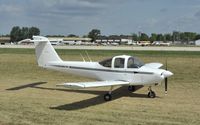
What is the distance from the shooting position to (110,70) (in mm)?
15781

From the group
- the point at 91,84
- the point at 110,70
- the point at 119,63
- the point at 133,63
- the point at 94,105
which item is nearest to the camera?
the point at 94,105

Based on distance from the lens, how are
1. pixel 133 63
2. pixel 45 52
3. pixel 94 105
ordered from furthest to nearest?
pixel 45 52 → pixel 133 63 → pixel 94 105

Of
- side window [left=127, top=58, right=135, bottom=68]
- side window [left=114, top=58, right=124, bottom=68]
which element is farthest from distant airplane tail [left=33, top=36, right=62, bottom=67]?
side window [left=127, top=58, right=135, bottom=68]

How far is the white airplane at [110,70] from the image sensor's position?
48.1 ft

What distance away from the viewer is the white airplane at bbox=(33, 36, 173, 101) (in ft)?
48.1

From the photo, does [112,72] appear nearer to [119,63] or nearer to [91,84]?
[119,63]

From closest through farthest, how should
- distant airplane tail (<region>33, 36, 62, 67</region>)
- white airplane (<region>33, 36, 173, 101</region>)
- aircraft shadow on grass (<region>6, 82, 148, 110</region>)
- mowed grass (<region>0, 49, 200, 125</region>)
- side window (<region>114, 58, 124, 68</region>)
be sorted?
mowed grass (<region>0, 49, 200, 125</region>), aircraft shadow on grass (<region>6, 82, 148, 110</region>), white airplane (<region>33, 36, 173, 101</region>), side window (<region>114, 58, 124, 68</region>), distant airplane tail (<region>33, 36, 62, 67</region>)

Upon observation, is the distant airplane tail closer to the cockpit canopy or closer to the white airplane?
the white airplane

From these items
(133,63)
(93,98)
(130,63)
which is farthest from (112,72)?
(93,98)

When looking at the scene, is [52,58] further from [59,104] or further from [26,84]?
[59,104]

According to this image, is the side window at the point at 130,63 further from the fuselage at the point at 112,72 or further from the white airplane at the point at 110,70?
the fuselage at the point at 112,72

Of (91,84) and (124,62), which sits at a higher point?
(124,62)

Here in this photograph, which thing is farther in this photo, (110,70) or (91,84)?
(110,70)

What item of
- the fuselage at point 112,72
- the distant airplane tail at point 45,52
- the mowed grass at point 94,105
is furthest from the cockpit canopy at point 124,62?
the distant airplane tail at point 45,52
